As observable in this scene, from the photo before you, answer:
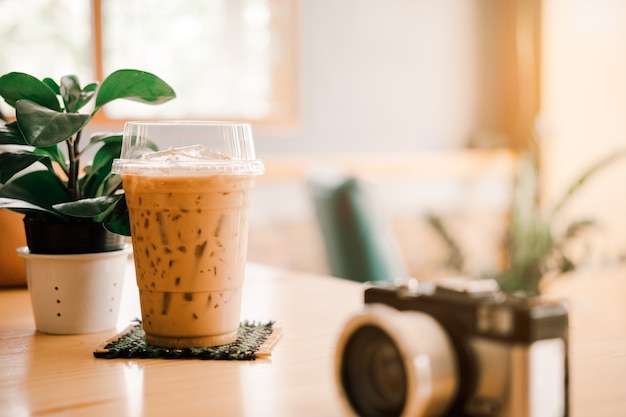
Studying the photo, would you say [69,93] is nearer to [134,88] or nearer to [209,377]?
[134,88]

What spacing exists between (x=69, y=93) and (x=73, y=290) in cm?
21

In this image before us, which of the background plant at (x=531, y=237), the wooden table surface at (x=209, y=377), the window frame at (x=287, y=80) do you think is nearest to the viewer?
the wooden table surface at (x=209, y=377)

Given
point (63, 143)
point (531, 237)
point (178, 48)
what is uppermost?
point (178, 48)

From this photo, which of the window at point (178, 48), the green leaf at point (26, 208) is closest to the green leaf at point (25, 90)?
the green leaf at point (26, 208)

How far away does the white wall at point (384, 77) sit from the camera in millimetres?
3725

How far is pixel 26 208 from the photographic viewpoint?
85 centimetres

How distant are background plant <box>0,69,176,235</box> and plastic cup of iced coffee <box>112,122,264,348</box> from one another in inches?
2.3

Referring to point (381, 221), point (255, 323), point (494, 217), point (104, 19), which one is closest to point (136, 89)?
point (255, 323)

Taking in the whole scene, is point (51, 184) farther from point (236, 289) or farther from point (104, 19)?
point (104, 19)

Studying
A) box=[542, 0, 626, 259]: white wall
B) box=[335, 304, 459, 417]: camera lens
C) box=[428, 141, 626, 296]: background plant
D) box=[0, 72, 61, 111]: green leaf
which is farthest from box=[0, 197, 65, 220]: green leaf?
box=[542, 0, 626, 259]: white wall

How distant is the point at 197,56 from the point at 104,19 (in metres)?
0.44

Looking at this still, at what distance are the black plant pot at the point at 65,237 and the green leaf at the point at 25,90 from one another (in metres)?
0.13

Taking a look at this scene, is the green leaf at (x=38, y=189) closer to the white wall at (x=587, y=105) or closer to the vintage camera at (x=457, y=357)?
the vintage camera at (x=457, y=357)

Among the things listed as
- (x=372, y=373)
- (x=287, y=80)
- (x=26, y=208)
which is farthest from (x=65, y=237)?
(x=287, y=80)
